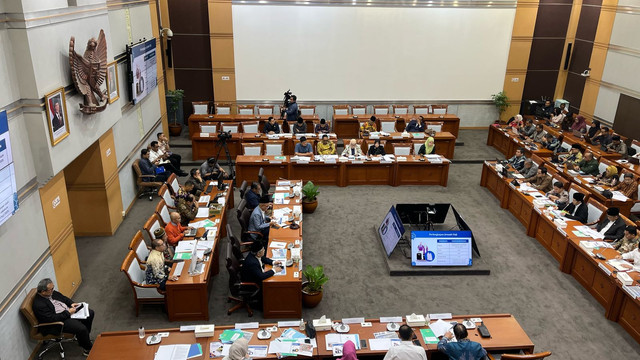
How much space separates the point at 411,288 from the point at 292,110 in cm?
848

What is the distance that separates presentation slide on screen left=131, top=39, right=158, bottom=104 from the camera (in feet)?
36.4

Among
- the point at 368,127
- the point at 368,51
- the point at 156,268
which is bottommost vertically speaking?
the point at 156,268

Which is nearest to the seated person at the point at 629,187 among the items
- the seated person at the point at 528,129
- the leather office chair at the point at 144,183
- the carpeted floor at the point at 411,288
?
the carpeted floor at the point at 411,288

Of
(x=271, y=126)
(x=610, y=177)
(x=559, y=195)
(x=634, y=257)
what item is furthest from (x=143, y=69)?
(x=610, y=177)

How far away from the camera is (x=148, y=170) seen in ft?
38.3

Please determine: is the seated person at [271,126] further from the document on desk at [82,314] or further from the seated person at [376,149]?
the document on desk at [82,314]

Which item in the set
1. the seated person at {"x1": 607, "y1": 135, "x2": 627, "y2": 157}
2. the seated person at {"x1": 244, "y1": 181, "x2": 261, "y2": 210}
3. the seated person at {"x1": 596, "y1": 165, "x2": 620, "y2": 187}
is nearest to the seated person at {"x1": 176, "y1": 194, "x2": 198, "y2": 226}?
the seated person at {"x1": 244, "y1": 181, "x2": 261, "y2": 210}

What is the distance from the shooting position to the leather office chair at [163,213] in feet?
29.3

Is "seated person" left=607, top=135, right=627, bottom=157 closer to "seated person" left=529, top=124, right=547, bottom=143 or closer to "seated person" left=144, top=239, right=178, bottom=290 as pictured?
"seated person" left=529, top=124, right=547, bottom=143

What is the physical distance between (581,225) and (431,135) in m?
5.38

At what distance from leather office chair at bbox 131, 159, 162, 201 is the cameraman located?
17.2ft

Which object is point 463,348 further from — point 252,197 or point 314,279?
point 252,197

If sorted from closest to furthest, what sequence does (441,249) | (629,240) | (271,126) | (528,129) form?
1. (629,240)
2. (441,249)
3. (271,126)
4. (528,129)

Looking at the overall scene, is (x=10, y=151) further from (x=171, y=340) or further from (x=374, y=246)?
(x=374, y=246)
